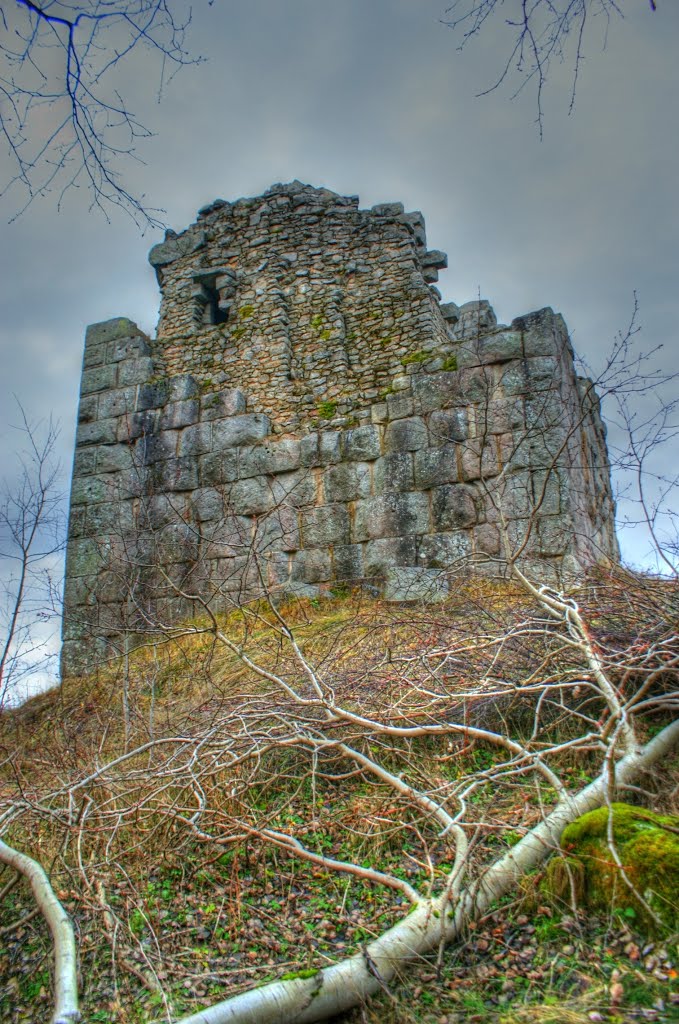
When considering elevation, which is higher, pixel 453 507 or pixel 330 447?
pixel 330 447

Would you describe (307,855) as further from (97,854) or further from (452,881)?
(97,854)

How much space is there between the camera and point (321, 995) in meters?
2.50

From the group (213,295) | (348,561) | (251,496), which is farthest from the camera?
(213,295)

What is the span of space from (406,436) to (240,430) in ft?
5.10

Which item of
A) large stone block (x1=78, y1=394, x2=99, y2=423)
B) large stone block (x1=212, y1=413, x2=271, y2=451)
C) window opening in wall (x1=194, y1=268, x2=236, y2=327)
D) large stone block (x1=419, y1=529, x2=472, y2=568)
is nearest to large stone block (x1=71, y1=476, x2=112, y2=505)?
large stone block (x1=78, y1=394, x2=99, y2=423)

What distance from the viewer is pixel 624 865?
2.73 metres

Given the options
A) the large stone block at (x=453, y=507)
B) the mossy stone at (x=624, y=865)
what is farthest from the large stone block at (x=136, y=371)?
the mossy stone at (x=624, y=865)

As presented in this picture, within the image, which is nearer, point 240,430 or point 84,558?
point 240,430

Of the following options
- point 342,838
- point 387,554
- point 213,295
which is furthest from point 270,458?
point 342,838

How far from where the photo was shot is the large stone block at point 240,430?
23.3 ft

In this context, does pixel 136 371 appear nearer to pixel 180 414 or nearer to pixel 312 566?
pixel 180 414

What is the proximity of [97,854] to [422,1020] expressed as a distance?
1.78 meters

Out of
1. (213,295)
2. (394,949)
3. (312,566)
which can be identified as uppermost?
(213,295)

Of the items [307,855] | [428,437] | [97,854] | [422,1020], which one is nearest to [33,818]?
[97,854]
